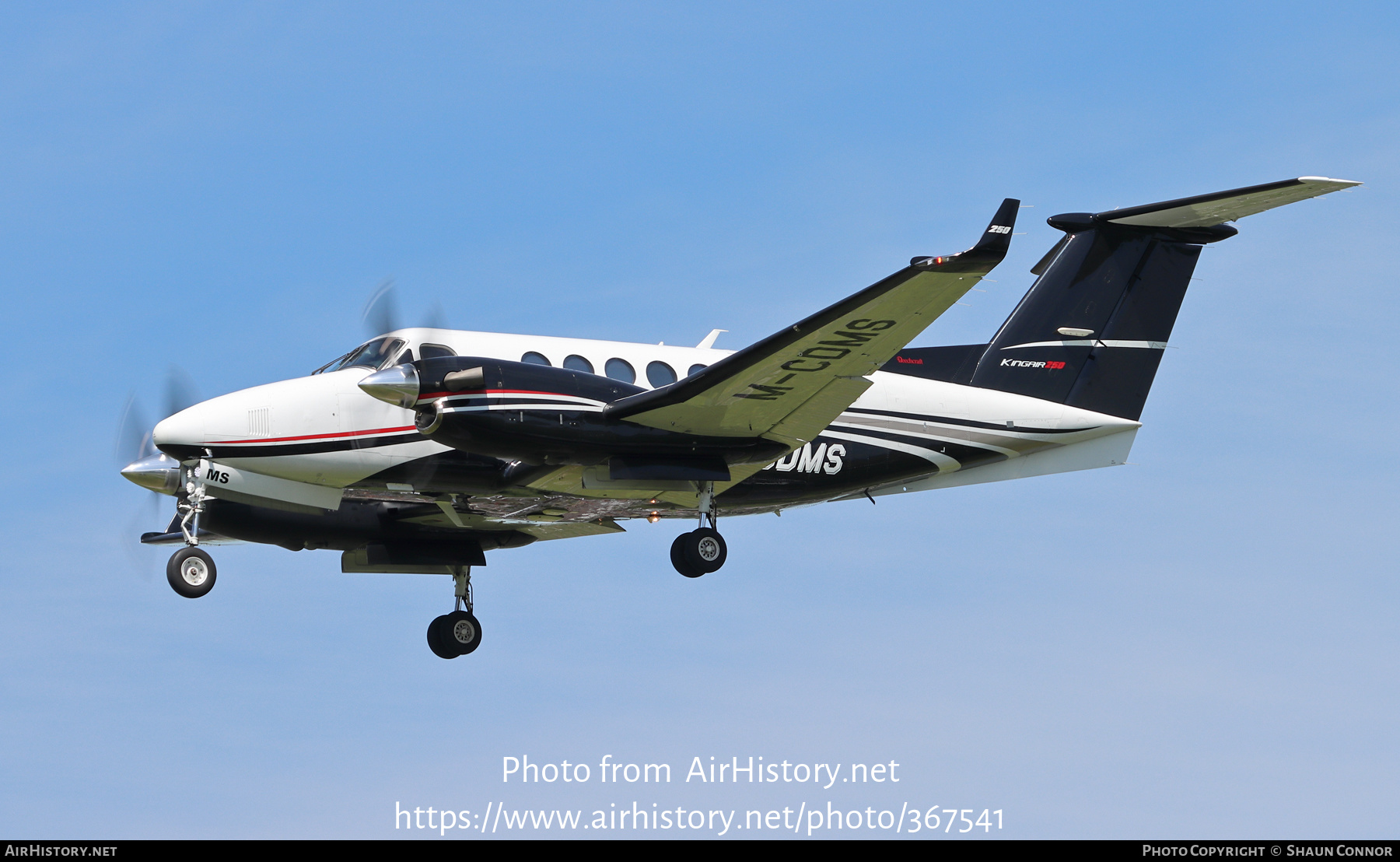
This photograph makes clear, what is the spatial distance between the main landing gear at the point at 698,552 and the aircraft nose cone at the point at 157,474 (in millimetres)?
5901

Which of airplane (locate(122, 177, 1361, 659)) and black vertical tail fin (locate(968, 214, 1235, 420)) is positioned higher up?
black vertical tail fin (locate(968, 214, 1235, 420))

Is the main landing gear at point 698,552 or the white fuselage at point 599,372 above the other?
the white fuselage at point 599,372

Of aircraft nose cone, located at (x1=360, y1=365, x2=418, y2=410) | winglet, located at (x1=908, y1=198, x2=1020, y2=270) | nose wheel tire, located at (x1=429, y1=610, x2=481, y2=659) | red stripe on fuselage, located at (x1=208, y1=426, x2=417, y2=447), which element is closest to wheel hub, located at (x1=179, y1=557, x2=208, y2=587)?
red stripe on fuselage, located at (x1=208, y1=426, x2=417, y2=447)

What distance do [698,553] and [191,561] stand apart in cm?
582

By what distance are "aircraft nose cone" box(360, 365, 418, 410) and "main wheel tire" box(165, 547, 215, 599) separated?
3119mm

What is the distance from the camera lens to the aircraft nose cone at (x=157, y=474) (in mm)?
16375

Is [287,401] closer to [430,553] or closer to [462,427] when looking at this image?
[462,427]

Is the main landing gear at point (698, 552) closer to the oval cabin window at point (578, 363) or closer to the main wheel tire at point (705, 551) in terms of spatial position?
the main wheel tire at point (705, 551)

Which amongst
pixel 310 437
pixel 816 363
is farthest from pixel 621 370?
pixel 310 437

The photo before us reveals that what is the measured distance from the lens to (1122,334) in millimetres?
19391

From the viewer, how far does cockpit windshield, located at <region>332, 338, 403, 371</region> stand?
15672 millimetres

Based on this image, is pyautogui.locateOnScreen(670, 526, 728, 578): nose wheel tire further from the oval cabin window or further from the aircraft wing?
the oval cabin window

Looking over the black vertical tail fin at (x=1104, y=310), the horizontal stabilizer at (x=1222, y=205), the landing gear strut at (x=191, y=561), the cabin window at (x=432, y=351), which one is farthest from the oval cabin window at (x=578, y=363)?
the horizontal stabilizer at (x=1222, y=205)
